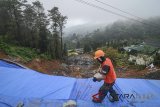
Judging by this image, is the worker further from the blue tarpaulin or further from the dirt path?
the dirt path

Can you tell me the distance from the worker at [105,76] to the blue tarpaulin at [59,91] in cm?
19

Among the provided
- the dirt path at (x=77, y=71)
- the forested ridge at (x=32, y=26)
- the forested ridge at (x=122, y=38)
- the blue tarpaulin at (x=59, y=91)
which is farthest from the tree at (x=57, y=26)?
the blue tarpaulin at (x=59, y=91)

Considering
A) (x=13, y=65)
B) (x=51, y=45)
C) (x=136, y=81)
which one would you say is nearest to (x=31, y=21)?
(x=51, y=45)

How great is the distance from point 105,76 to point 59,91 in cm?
149

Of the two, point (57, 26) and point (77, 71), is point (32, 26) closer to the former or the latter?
point (57, 26)

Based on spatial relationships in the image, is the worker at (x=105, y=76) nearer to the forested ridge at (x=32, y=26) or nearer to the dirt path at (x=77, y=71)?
the dirt path at (x=77, y=71)

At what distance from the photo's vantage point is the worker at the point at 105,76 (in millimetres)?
5082

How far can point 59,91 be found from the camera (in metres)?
5.83

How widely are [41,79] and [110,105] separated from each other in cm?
265

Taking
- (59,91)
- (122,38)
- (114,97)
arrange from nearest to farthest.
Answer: (114,97)
(59,91)
(122,38)

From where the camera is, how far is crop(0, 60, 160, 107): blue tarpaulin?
17.3ft

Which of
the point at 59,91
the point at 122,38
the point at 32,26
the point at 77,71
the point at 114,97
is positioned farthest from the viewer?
the point at 122,38

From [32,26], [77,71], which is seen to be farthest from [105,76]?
[32,26]

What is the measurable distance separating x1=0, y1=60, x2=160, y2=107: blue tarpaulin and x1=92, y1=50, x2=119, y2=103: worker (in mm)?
188
